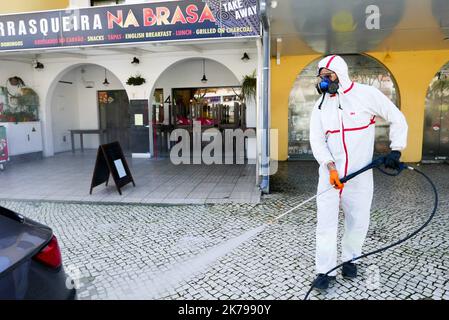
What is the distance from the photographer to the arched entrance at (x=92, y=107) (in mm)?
12156

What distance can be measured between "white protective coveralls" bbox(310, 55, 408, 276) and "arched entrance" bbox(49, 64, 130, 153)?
10.4 meters

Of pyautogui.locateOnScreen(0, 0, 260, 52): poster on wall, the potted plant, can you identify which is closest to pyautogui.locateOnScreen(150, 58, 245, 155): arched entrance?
the potted plant

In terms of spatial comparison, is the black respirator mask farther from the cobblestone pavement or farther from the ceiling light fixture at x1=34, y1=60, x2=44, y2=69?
the ceiling light fixture at x1=34, y1=60, x2=44, y2=69

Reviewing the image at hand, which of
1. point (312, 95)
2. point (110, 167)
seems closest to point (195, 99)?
point (312, 95)

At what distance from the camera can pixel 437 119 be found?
9211 mm

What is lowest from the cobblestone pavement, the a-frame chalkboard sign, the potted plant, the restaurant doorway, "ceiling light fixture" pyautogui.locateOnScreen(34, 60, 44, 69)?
the cobblestone pavement

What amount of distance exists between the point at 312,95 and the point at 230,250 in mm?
6844

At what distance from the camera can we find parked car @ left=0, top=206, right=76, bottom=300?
177cm

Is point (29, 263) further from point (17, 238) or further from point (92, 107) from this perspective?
point (92, 107)

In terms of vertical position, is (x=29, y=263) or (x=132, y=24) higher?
(x=132, y=24)

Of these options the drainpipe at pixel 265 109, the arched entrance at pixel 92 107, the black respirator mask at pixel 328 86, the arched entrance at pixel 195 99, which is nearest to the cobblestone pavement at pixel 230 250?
the drainpipe at pixel 265 109

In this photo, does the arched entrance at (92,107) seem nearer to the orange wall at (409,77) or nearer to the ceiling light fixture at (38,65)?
the ceiling light fixture at (38,65)
